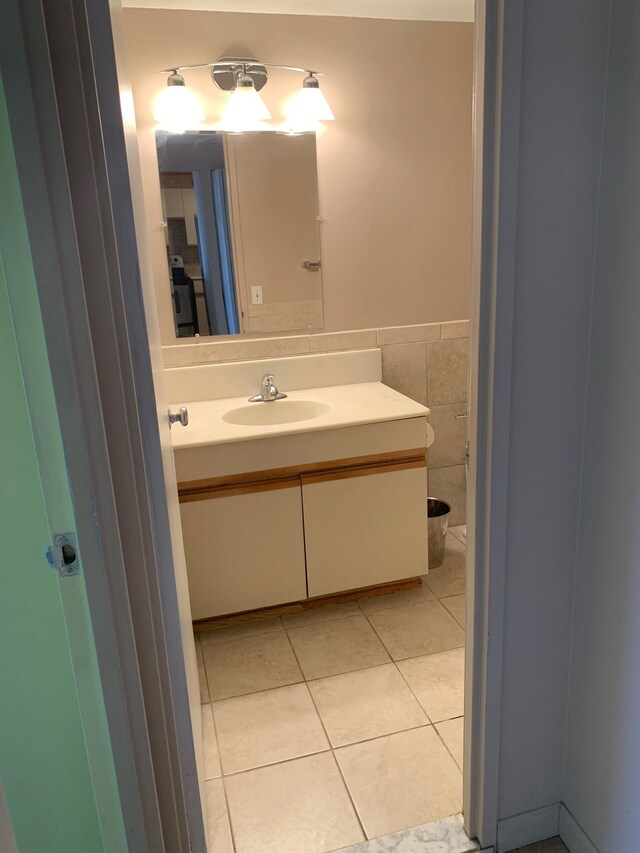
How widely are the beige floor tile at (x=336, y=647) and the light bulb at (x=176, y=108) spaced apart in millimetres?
1887

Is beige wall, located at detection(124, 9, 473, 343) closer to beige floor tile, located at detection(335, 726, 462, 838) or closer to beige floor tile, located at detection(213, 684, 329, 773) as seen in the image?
beige floor tile, located at detection(213, 684, 329, 773)

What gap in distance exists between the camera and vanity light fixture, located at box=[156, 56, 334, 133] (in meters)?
2.14

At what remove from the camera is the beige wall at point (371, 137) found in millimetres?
2135

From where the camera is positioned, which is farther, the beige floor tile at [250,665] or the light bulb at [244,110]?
the light bulb at [244,110]

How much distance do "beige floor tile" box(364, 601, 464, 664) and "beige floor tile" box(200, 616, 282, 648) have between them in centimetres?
37

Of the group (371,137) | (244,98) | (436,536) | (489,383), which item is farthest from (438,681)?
(244,98)

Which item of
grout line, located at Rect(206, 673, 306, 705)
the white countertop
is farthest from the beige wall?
grout line, located at Rect(206, 673, 306, 705)

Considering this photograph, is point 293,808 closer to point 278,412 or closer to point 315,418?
point 315,418

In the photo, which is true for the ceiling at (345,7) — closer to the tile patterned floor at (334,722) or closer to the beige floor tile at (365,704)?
the tile patterned floor at (334,722)

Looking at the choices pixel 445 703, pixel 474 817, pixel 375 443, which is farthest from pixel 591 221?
pixel 445 703

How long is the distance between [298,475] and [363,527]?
329 mm

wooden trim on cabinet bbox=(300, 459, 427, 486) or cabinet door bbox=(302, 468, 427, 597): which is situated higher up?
wooden trim on cabinet bbox=(300, 459, 427, 486)

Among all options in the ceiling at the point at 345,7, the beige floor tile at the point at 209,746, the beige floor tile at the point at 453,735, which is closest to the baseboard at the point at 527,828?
the beige floor tile at the point at 453,735

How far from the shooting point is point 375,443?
7.06ft
